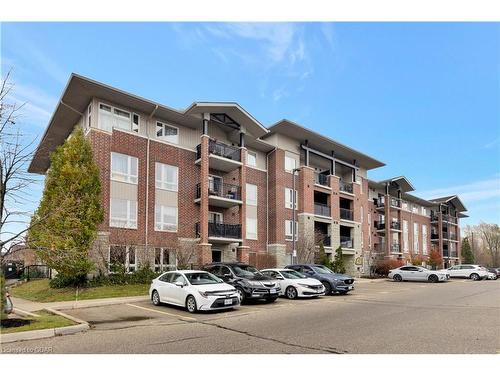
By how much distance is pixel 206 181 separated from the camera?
28.6 meters

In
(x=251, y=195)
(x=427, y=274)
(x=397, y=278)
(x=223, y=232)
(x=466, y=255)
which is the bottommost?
(x=466, y=255)

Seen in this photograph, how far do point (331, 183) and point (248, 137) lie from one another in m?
11.2

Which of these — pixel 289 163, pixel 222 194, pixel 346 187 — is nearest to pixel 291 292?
pixel 222 194

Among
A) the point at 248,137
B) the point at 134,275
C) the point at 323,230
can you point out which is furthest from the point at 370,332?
the point at 323,230

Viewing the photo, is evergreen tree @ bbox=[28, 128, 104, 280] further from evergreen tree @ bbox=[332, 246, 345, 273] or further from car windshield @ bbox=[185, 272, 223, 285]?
evergreen tree @ bbox=[332, 246, 345, 273]

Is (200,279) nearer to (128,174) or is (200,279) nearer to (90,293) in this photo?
(90,293)

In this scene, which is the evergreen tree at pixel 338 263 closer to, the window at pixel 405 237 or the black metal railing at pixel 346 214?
the black metal railing at pixel 346 214

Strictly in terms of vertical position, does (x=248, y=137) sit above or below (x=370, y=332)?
above

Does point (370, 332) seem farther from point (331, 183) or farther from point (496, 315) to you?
point (331, 183)

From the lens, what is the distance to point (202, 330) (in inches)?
409

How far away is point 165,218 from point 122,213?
10.2 ft

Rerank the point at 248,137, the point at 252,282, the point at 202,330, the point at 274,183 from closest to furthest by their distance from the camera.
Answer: the point at 202,330 < the point at 252,282 < the point at 248,137 < the point at 274,183

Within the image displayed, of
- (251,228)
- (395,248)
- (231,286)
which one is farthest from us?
(395,248)

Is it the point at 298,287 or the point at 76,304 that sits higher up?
the point at 298,287
